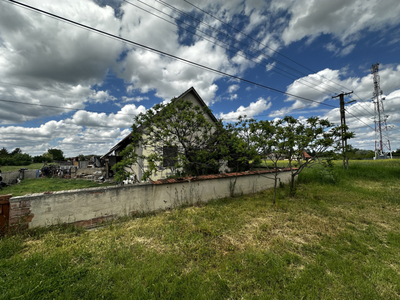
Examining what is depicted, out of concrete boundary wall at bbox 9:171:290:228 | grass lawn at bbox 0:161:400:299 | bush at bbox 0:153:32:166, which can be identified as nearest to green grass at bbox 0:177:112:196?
concrete boundary wall at bbox 9:171:290:228

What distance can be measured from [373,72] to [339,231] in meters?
31.5

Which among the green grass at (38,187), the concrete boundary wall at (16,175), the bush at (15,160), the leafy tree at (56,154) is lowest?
the green grass at (38,187)

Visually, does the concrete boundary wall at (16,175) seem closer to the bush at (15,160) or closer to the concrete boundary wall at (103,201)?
the bush at (15,160)

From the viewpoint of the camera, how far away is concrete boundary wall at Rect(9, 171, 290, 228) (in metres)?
3.44

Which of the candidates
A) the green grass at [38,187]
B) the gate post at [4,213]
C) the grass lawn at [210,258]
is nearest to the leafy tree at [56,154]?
the green grass at [38,187]

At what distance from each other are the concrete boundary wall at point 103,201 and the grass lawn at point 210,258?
285 millimetres

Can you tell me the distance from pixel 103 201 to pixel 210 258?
122 inches

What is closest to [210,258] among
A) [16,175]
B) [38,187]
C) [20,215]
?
[20,215]

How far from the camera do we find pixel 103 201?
4152 mm

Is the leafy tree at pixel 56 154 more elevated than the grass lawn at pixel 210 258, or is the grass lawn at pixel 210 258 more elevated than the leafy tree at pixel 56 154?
the leafy tree at pixel 56 154

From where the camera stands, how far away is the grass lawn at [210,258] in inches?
83.7

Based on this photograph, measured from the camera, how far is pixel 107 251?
2.88 meters

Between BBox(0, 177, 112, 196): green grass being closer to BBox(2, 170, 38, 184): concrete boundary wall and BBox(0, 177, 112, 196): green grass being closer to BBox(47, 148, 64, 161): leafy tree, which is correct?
BBox(2, 170, 38, 184): concrete boundary wall

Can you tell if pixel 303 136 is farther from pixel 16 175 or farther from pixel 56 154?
pixel 56 154
